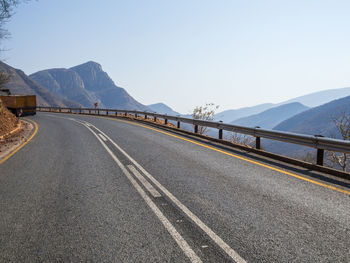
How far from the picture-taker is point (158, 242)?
3.37 meters

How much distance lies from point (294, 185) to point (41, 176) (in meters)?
5.80

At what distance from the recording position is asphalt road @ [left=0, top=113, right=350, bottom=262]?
3.17m

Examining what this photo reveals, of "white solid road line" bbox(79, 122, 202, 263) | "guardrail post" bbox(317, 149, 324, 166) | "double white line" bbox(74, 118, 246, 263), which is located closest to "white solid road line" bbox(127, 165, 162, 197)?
"double white line" bbox(74, 118, 246, 263)

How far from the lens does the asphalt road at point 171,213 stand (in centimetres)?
317

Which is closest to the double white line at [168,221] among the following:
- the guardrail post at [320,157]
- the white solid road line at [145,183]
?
the white solid road line at [145,183]

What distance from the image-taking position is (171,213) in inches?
167

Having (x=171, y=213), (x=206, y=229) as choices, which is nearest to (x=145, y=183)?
(x=171, y=213)

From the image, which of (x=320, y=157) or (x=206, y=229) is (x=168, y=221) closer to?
(x=206, y=229)

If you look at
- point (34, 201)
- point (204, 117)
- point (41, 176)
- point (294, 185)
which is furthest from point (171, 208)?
point (204, 117)

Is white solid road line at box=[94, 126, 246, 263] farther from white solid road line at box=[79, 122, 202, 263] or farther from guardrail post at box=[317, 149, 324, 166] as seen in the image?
guardrail post at box=[317, 149, 324, 166]

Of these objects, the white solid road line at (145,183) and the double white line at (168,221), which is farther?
the white solid road line at (145,183)

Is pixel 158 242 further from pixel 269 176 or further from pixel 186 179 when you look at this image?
pixel 269 176

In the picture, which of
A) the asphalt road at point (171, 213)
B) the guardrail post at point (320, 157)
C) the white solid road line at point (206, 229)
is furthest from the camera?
the guardrail post at point (320, 157)

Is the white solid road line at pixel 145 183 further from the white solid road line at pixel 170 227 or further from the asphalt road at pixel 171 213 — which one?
the white solid road line at pixel 170 227
